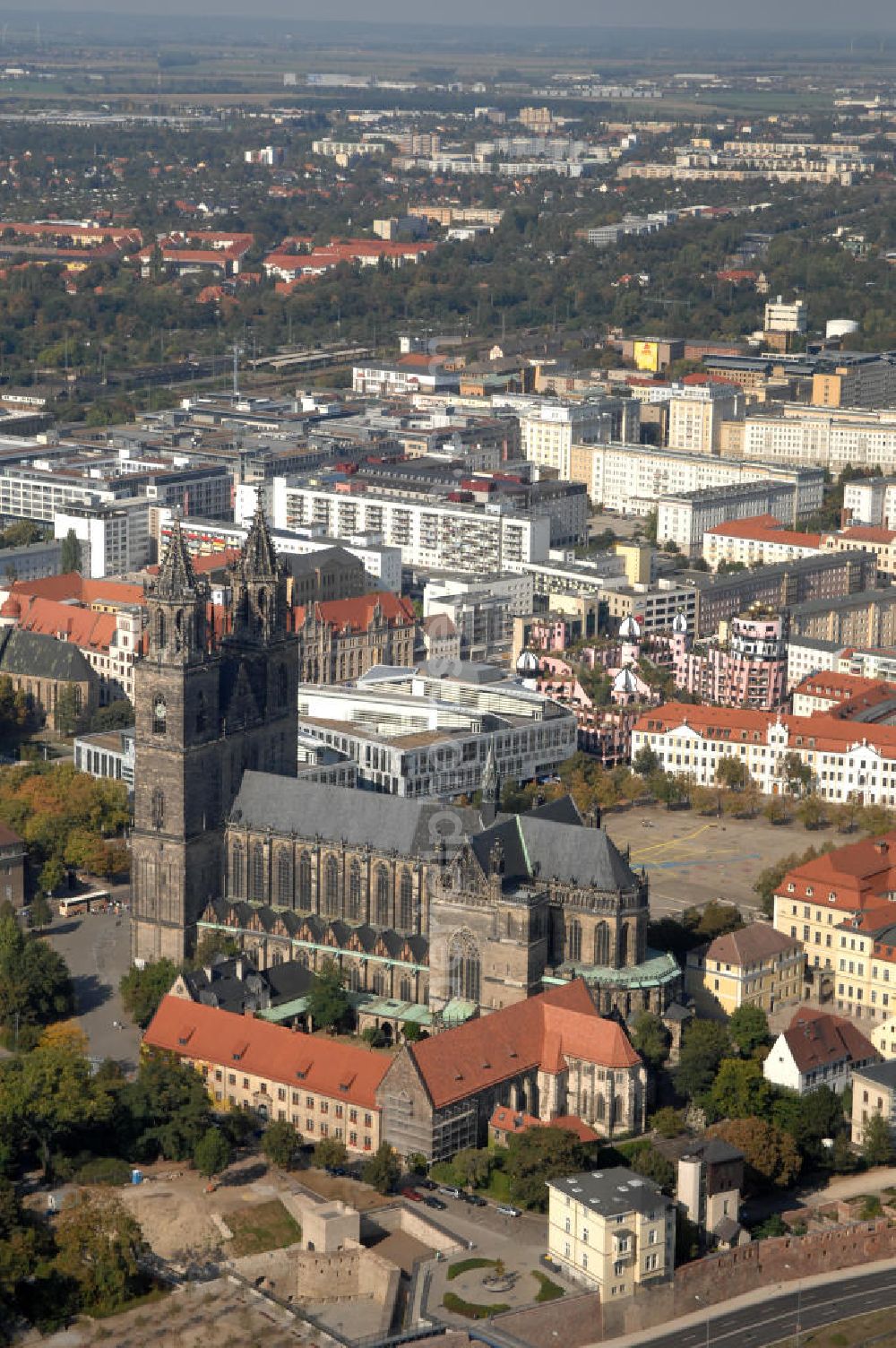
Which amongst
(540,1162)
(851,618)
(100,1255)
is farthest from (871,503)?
(100,1255)

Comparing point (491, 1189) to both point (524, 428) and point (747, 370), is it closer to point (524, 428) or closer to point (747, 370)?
point (524, 428)

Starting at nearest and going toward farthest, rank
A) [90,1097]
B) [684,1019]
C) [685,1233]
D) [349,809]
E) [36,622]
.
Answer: [685,1233] < [90,1097] < [684,1019] < [349,809] < [36,622]

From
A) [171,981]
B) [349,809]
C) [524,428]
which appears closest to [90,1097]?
[171,981]

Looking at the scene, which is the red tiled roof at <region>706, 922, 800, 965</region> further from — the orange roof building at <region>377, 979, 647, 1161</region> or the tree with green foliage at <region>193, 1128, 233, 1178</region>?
the tree with green foliage at <region>193, 1128, 233, 1178</region>

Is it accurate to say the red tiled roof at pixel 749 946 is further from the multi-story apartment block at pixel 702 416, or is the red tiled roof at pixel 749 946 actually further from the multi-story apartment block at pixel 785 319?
the multi-story apartment block at pixel 785 319

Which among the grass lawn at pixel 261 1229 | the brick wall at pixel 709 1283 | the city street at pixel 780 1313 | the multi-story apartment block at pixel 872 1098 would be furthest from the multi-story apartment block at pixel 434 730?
the city street at pixel 780 1313

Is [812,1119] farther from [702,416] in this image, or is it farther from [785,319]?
[785,319]

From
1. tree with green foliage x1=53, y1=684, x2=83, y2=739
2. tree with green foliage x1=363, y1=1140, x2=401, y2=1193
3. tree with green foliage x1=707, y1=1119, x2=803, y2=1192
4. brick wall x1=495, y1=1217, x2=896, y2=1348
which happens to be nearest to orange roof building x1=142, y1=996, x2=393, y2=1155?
tree with green foliage x1=363, y1=1140, x2=401, y2=1193
